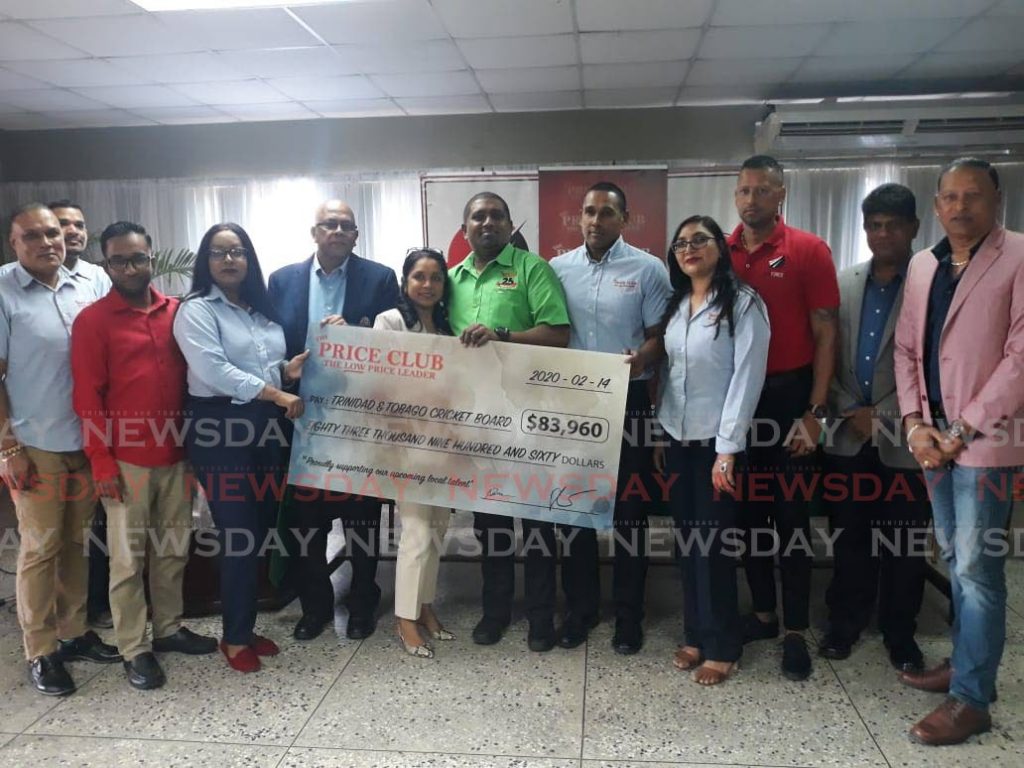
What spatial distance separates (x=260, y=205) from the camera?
6160 millimetres

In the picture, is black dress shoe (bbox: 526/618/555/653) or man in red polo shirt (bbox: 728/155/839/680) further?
black dress shoe (bbox: 526/618/555/653)

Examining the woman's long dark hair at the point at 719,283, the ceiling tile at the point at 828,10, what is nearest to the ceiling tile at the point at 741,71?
the ceiling tile at the point at 828,10

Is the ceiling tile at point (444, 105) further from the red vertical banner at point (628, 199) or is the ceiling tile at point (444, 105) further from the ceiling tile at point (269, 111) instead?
the ceiling tile at point (269, 111)

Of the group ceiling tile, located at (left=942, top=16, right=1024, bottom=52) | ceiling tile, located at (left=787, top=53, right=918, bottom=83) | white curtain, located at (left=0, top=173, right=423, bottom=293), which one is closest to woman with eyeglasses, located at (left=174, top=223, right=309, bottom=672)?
white curtain, located at (left=0, top=173, right=423, bottom=293)

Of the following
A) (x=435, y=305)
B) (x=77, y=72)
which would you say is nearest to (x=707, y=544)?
(x=435, y=305)

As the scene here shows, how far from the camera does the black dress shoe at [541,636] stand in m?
2.52

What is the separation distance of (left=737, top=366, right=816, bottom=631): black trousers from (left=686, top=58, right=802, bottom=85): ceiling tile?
3.04m

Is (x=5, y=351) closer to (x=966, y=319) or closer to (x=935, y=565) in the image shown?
(x=966, y=319)

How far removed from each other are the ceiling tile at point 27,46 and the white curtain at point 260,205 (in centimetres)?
192

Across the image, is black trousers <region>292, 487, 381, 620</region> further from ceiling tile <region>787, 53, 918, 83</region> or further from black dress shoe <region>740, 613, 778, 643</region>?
ceiling tile <region>787, 53, 918, 83</region>

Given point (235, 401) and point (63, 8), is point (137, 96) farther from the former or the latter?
point (235, 401)

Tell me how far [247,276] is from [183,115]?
4.27 meters

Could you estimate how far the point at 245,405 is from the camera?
237 cm

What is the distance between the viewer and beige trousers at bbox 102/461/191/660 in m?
2.34
